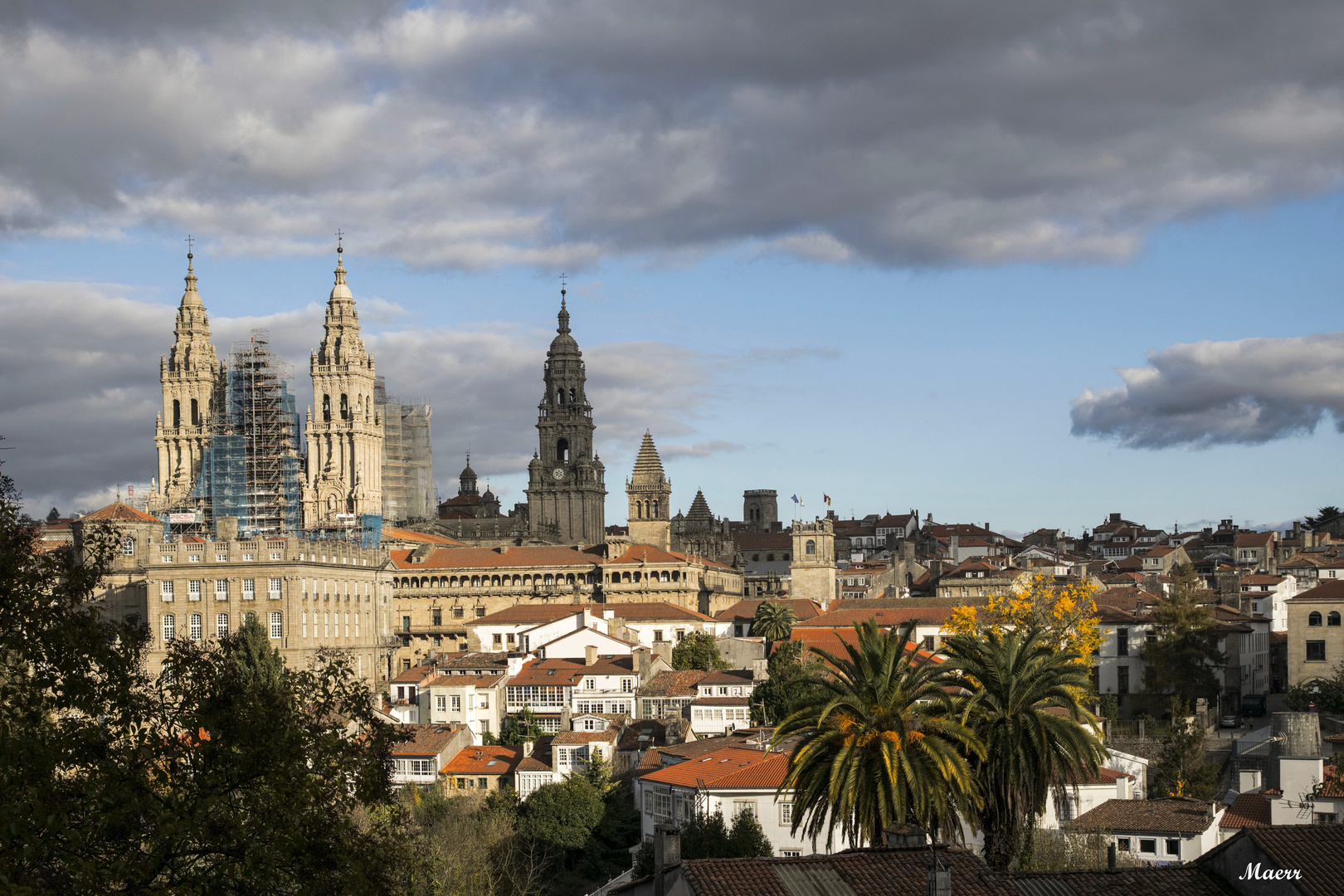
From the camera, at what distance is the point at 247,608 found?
110875 millimetres

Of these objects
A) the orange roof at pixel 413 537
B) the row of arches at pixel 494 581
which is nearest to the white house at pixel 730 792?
the row of arches at pixel 494 581

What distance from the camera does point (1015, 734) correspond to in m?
33.6

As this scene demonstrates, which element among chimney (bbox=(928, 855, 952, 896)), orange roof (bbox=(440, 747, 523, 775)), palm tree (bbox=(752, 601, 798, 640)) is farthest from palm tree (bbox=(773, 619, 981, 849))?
palm tree (bbox=(752, 601, 798, 640))

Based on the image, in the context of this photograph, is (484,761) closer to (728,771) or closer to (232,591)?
(728,771)

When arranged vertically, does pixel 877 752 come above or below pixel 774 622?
above

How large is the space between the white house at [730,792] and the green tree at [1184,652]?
2960 cm

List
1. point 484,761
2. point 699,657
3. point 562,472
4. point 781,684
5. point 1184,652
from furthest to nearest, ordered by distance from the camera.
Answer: point 562,472, point 699,657, point 1184,652, point 781,684, point 484,761

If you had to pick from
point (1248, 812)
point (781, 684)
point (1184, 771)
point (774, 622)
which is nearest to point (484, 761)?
point (781, 684)

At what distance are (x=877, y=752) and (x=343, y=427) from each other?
405 ft

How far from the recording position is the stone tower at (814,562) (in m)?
138

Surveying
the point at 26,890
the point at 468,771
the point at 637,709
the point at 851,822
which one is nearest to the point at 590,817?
the point at 468,771

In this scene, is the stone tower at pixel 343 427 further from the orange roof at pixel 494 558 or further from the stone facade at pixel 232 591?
the stone facade at pixel 232 591

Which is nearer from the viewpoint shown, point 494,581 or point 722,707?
point 722,707

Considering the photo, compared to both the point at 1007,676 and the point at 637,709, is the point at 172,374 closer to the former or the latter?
the point at 637,709
